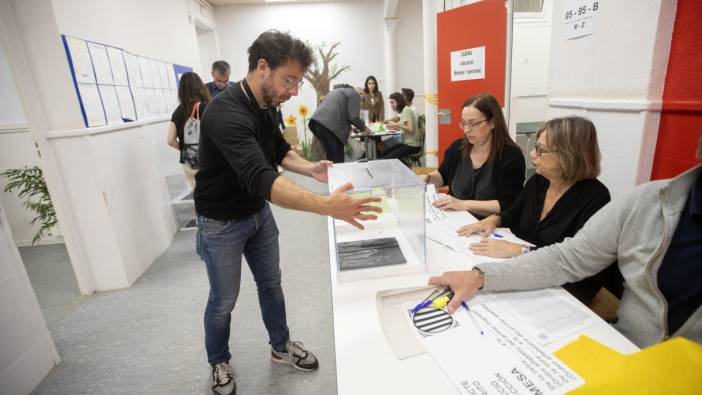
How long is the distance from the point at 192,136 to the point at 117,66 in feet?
2.71

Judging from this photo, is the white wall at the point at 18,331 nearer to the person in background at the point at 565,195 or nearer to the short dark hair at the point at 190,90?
the short dark hair at the point at 190,90

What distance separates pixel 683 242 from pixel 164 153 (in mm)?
3917

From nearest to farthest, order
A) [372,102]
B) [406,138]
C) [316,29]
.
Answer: [406,138]
[372,102]
[316,29]

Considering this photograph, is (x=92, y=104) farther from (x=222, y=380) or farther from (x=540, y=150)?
(x=540, y=150)

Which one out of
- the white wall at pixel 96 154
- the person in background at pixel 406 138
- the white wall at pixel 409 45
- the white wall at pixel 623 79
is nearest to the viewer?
the white wall at pixel 623 79

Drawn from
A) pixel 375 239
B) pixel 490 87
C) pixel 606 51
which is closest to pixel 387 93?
pixel 490 87

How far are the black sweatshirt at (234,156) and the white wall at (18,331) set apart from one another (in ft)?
3.53

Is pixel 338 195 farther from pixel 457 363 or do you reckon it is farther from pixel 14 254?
pixel 14 254

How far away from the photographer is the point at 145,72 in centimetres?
336

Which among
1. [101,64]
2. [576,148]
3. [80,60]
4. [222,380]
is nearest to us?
[576,148]

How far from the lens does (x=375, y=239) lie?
53.8 inches

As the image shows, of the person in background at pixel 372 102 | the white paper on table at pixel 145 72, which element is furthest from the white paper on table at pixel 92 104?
the person in background at pixel 372 102

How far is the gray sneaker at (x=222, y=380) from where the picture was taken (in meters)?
1.62

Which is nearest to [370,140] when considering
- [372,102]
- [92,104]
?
[372,102]
